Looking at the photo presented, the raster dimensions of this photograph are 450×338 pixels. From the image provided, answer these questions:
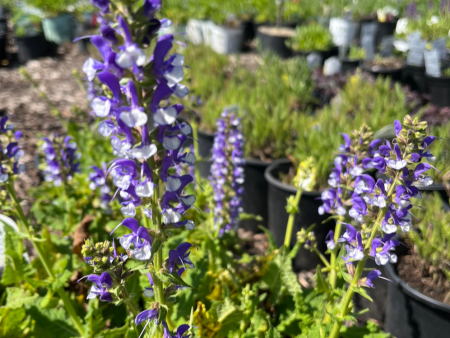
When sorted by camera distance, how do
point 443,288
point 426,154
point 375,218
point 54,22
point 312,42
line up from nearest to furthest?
→ point 426,154 → point 375,218 → point 443,288 → point 312,42 → point 54,22

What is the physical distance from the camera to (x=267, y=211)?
347 cm

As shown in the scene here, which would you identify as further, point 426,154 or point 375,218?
point 375,218

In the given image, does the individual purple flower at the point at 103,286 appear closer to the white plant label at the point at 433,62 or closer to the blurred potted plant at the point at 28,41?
the white plant label at the point at 433,62

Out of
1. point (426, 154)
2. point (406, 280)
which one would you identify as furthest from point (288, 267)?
point (426, 154)

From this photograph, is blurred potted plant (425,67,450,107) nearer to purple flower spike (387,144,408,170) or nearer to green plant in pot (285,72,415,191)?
A: green plant in pot (285,72,415,191)

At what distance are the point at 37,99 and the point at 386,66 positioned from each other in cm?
585

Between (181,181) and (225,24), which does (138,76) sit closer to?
(181,181)

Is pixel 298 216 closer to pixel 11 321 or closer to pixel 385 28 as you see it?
pixel 11 321

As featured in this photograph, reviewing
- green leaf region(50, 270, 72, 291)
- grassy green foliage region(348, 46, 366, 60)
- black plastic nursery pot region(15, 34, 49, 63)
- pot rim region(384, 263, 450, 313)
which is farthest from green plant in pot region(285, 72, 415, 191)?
black plastic nursery pot region(15, 34, 49, 63)

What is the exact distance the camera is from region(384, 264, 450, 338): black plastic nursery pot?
1.88 metres

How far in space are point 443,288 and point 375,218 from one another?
1000 mm

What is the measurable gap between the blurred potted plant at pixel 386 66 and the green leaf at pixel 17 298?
5911mm

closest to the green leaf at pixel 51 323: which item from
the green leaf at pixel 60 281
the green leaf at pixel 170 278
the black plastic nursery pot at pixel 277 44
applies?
the green leaf at pixel 60 281

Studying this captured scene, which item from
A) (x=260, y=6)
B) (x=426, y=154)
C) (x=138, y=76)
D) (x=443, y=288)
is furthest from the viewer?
(x=260, y=6)
